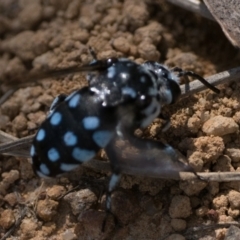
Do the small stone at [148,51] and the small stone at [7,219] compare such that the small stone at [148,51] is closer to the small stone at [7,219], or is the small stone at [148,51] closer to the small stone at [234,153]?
the small stone at [234,153]

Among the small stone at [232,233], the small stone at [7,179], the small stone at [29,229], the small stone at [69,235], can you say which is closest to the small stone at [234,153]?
the small stone at [232,233]

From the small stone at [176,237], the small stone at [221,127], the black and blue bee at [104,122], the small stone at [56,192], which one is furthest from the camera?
the small stone at [56,192]

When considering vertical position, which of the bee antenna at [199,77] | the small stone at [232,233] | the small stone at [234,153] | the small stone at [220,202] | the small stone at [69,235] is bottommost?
the small stone at [69,235]

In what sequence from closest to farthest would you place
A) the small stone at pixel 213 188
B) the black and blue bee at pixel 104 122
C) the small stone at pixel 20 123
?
1. the black and blue bee at pixel 104 122
2. the small stone at pixel 213 188
3. the small stone at pixel 20 123

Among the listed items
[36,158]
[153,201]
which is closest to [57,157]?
[36,158]

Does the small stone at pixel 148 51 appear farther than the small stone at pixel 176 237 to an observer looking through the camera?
Yes

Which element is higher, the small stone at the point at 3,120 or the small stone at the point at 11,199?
the small stone at the point at 3,120
